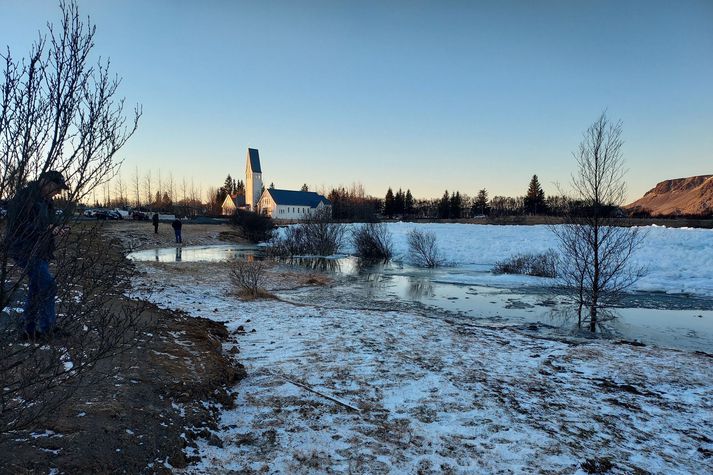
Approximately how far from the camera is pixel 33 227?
243cm

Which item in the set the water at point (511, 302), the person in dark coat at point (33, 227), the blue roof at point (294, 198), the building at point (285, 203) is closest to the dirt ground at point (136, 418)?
the person in dark coat at point (33, 227)

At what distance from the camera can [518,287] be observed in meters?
16.8

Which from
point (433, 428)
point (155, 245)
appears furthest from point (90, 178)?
point (155, 245)

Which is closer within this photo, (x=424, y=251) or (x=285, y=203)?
(x=424, y=251)

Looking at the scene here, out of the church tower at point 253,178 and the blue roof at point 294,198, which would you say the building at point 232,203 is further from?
the blue roof at point 294,198

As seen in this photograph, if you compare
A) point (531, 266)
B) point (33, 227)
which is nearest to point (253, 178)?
point (531, 266)

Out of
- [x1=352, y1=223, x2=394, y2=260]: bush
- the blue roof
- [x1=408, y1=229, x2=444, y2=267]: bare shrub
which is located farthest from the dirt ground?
the blue roof

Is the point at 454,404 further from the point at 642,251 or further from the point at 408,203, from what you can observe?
the point at 408,203

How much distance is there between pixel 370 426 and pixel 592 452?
7.06 feet

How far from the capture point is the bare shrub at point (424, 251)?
2464 cm

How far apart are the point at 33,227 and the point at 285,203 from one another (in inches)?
3244

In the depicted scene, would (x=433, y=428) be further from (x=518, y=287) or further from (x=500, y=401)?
(x=518, y=287)

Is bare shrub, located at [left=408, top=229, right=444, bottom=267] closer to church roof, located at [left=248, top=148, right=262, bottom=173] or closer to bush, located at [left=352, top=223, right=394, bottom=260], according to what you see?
bush, located at [left=352, top=223, right=394, bottom=260]

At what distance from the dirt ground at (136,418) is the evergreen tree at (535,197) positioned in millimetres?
82235
